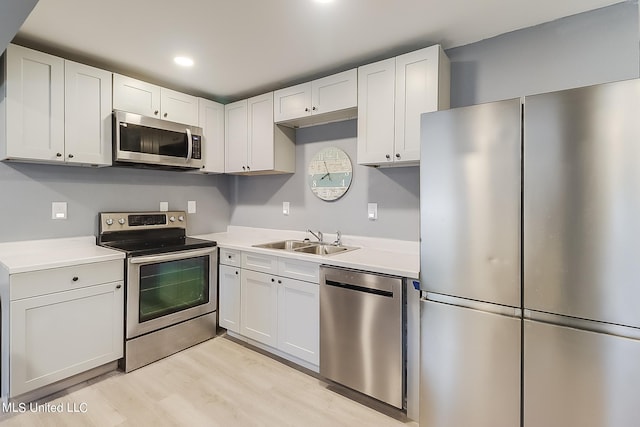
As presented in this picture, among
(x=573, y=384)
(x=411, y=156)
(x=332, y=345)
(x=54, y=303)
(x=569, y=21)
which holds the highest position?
(x=569, y=21)

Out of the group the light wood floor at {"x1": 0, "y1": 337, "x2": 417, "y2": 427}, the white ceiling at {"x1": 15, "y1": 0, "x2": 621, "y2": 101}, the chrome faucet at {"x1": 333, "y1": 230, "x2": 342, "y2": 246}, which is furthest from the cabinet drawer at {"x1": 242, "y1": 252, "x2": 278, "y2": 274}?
the white ceiling at {"x1": 15, "y1": 0, "x2": 621, "y2": 101}

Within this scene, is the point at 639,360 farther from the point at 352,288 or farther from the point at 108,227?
the point at 108,227

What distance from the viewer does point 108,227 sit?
2.72m

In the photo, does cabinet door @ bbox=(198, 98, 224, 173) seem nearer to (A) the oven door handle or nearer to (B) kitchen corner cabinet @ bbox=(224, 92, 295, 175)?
(B) kitchen corner cabinet @ bbox=(224, 92, 295, 175)

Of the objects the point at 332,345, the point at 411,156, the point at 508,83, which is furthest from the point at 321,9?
the point at 332,345

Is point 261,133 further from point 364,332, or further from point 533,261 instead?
point 533,261

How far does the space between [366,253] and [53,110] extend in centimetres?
250

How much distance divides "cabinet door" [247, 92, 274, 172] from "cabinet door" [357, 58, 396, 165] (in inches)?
38.8

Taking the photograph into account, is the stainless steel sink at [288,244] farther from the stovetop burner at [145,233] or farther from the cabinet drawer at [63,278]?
the cabinet drawer at [63,278]

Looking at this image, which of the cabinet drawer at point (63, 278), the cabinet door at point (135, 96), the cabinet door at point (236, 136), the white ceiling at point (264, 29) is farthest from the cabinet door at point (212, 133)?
the cabinet drawer at point (63, 278)

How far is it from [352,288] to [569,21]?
2.07 meters

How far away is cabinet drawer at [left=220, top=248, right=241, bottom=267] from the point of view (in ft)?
9.24

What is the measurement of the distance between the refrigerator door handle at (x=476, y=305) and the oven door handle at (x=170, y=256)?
79.1 inches

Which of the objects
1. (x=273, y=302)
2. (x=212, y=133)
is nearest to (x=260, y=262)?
(x=273, y=302)
